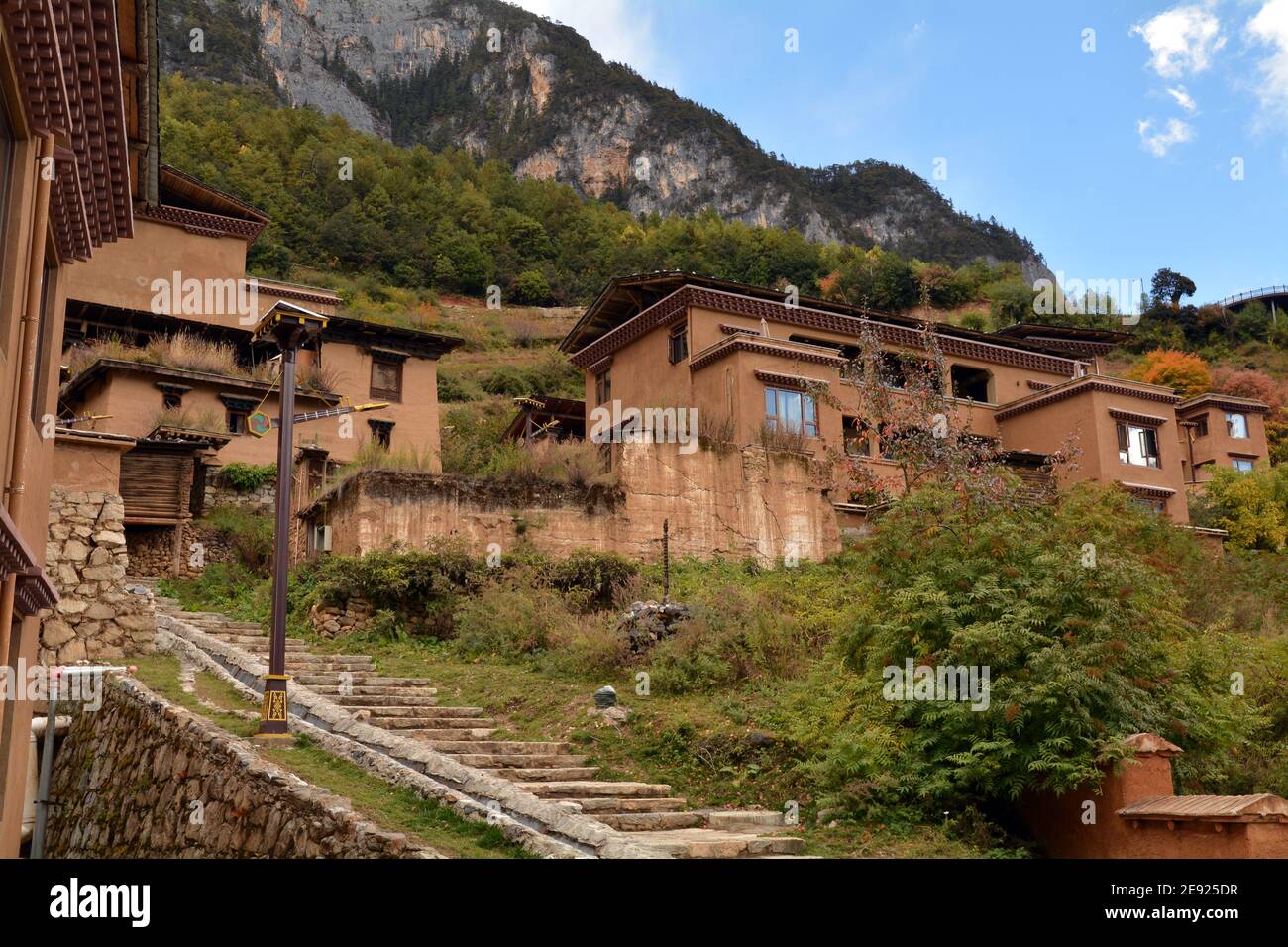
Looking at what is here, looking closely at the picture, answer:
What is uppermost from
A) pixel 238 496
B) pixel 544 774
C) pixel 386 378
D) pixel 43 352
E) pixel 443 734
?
pixel 386 378

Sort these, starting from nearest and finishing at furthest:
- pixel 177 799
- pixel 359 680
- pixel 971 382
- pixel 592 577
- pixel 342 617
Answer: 1. pixel 177 799
2. pixel 359 680
3. pixel 342 617
4. pixel 592 577
5. pixel 971 382

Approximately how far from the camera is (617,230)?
290 feet

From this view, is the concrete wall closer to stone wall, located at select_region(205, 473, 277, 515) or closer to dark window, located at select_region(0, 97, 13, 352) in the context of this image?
dark window, located at select_region(0, 97, 13, 352)

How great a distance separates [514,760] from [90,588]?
27.2 ft

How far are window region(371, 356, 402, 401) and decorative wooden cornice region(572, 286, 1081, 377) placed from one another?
6.09 meters

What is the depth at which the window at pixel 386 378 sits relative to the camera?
37.1 metres

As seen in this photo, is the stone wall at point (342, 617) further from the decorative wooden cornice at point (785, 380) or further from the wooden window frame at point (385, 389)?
the wooden window frame at point (385, 389)

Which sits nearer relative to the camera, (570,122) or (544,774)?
(544,774)

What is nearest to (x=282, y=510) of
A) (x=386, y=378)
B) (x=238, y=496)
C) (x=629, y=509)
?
(x=629, y=509)

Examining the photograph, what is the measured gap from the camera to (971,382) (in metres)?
40.2

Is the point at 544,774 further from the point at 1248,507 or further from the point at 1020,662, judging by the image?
the point at 1248,507

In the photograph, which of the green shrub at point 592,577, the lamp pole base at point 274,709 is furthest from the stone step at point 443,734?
the green shrub at point 592,577

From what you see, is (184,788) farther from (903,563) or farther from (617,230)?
(617,230)
